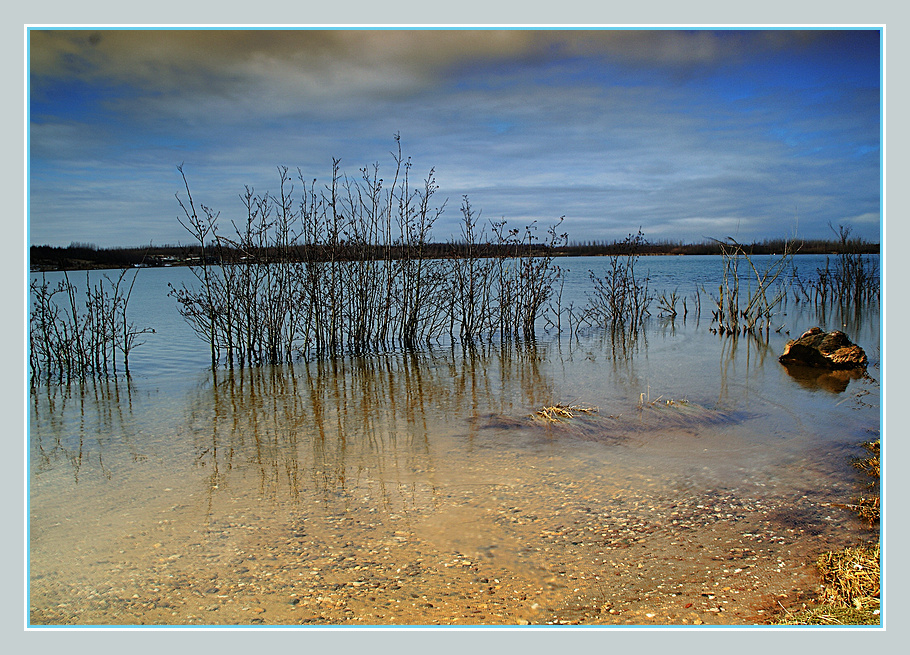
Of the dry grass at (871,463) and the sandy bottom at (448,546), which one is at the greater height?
the dry grass at (871,463)

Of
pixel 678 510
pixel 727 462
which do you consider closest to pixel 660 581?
pixel 678 510

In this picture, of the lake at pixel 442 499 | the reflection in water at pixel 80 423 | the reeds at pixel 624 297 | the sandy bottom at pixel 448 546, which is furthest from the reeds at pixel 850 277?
the reflection in water at pixel 80 423

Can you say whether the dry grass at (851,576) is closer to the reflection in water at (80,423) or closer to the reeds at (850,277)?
the reflection in water at (80,423)

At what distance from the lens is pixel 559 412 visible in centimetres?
689

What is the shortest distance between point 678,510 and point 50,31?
509cm

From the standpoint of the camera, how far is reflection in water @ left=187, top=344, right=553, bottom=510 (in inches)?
203

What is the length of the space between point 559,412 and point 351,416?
2.55 m

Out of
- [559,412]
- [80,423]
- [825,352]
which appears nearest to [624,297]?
[825,352]

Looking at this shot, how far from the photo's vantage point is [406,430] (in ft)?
21.8

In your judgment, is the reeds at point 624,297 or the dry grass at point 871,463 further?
the reeds at point 624,297

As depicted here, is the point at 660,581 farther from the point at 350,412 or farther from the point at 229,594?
the point at 350,412

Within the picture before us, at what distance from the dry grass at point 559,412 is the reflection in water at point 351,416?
0.45m

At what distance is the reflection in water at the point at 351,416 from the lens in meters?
5.16

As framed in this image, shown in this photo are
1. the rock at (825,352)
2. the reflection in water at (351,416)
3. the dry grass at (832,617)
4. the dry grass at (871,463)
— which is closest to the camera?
the dry grass at (832,617)
